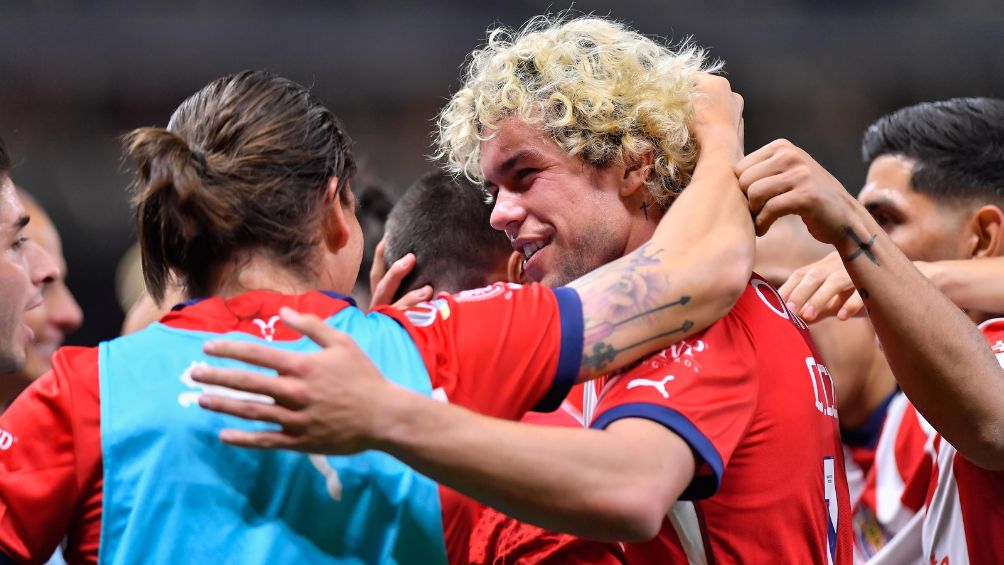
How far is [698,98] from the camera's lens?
2.58 meters

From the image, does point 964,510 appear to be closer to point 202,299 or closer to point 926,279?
point 926,279

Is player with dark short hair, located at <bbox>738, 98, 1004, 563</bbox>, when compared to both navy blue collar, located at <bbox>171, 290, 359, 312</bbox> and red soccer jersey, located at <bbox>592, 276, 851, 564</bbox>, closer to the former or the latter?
red soccer jersey, located at <bbox>592, 276, 851, 564</bbox>

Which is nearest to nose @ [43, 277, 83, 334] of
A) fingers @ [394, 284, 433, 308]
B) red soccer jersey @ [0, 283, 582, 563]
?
fingers @ [394, 284, 433, 308]

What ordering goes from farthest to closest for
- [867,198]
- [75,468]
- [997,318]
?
[867,198] < [997,318] < [75,468]

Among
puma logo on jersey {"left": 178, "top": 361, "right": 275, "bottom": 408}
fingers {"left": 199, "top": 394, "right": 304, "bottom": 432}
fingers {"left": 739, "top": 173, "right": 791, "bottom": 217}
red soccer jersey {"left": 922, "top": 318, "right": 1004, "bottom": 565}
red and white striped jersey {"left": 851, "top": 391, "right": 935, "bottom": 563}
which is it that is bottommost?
red and white striped jersey {"left": 851, "top": 391, "right": 935, "bottom": 563}

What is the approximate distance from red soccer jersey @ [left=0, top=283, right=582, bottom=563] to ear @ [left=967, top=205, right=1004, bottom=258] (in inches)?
83.1

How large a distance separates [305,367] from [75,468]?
1.65ft

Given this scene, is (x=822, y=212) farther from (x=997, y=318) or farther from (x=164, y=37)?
(x=164, y=37)

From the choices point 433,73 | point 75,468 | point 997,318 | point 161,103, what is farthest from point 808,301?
point 161,103

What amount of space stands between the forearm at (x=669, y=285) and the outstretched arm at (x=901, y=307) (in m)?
0.13

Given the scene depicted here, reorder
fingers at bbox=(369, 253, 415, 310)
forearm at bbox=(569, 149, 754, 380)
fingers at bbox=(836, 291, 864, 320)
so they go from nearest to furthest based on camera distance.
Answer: forearm at bbox=(569, 149, 754, 380) → fingers at bbox=(836, 291, 864, 320) → fingers at bbox=(369, 253, 415, 310)

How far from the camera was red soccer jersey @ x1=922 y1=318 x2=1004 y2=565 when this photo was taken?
2795 millimetres

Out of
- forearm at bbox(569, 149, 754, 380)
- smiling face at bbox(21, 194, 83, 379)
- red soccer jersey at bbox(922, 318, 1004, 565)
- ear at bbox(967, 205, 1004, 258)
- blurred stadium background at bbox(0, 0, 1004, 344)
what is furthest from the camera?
blurred stadium background at bbox(0, 0, 1004, 344)

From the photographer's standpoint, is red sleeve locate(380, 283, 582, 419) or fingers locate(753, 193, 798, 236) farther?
fingers locate(753, 193, 798, 236)
